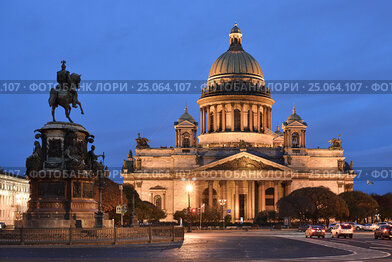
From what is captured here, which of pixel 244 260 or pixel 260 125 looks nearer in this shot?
pixel 244 260

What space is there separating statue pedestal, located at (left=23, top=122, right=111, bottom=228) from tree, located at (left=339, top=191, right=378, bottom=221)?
81.4m

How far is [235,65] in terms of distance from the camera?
461ft

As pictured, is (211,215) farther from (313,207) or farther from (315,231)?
(315,231)

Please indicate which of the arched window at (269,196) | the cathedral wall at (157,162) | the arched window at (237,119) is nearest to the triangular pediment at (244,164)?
the arched window at (269,196)

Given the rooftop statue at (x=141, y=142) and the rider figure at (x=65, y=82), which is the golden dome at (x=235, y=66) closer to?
the rooftop statue at (x=141, y=142)

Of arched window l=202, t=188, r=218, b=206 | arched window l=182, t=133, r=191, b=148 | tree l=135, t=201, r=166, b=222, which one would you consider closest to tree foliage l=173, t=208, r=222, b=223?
tree l=135, t=201, r=166, b=222

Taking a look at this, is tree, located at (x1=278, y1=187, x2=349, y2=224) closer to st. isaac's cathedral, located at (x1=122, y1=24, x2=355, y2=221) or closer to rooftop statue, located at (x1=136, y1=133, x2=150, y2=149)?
st. isaac's cathedral, located at (x1=122, y1=24, x2=355, y2=221)

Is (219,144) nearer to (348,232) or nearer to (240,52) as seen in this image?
(240,52)

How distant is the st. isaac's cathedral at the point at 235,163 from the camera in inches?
4850

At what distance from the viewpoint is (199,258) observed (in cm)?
3062

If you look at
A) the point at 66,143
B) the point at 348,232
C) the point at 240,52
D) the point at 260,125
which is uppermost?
the point at 240,52

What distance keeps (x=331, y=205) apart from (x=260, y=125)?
40.0 m

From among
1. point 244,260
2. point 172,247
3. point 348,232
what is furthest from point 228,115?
point 244,260

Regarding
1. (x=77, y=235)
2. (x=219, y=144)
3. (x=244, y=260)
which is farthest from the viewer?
(x=219, y=144)
